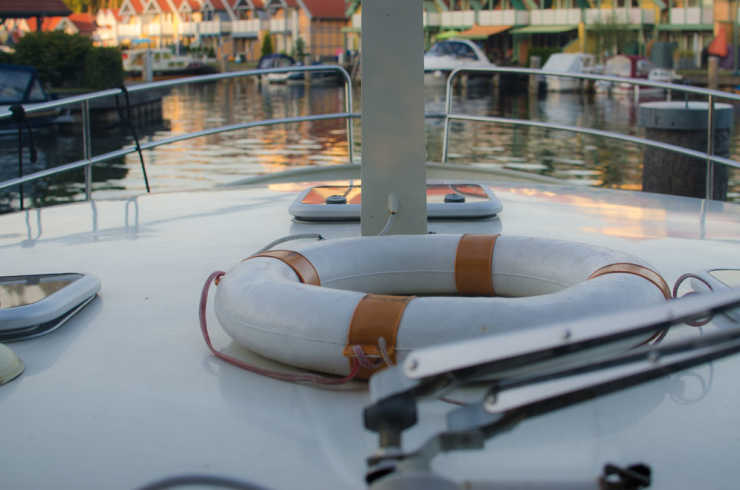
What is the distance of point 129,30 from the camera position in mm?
54281

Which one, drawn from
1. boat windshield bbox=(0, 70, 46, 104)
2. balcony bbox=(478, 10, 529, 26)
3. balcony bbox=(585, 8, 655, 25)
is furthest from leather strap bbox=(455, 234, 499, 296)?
balcony bbox=(478, 10, 529, 26)

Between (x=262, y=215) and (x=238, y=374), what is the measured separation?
62.7 inches

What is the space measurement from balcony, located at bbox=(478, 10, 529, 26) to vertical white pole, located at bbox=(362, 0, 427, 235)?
34767mm

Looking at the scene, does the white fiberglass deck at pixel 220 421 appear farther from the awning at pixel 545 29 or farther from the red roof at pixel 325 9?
the red roof at pixel 325 9

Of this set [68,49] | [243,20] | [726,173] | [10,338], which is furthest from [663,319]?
[243,20]

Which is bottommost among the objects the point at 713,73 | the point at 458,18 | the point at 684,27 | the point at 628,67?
the point at 713,73

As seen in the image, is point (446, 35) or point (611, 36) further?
point (446, 35)

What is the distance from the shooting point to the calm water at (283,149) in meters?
10.0

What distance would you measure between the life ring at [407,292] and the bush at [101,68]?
20602 millimetres

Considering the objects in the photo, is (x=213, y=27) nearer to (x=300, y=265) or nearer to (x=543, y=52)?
(x=543, y=52)

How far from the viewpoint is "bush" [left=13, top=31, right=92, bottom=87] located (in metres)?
19.9

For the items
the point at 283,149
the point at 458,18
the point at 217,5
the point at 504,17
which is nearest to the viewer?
the point at 283,149

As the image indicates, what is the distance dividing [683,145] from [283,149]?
328 inches

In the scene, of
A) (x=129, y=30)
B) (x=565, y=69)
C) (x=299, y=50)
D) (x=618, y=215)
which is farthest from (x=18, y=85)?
(x=129, y=30)
